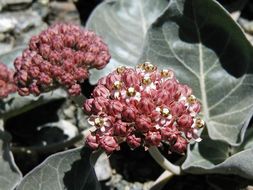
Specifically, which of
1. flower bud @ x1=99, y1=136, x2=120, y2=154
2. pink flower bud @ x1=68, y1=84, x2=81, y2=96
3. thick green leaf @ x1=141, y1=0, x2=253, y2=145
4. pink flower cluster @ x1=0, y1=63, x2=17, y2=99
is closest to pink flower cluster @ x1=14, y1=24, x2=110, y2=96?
pink flower bud @ x1=68, y1=84, x2=81, y2=96

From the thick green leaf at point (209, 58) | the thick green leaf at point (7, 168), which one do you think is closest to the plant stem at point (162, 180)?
Answer: the thick green leaf at point (209, 58)

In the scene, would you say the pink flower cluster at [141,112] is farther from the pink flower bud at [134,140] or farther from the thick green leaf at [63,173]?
the thick green leaf at [63,173]

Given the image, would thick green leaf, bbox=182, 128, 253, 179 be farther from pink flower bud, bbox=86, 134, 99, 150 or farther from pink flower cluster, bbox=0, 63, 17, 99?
pink flower cluster, bbox=0, 63, 17, 99

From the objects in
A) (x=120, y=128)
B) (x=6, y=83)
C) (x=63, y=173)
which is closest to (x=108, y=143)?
(x=120, y=128)

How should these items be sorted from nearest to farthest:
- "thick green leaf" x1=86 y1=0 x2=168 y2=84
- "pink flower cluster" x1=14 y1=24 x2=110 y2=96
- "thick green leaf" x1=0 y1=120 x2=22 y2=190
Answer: "pink flower cluster" x1=14 y1=24 x2=110 y2=96
"thick green leaf" x1=0 y1=120 x2=22 y2=190
"thick green leaf" x1=86 y1=0 x2=168 y2=84

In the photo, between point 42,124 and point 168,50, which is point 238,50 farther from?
point 42,124

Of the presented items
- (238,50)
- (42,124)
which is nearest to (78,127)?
(42,124)
